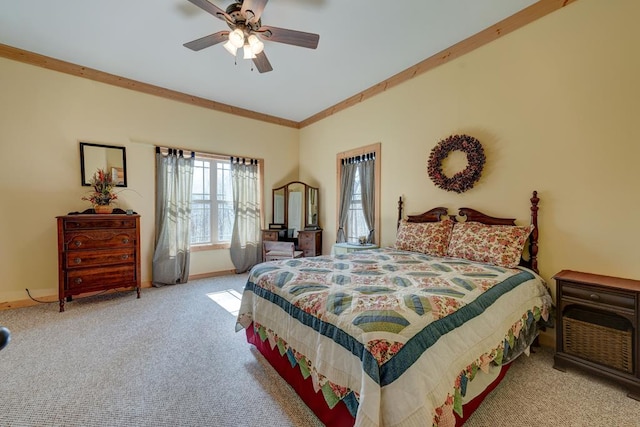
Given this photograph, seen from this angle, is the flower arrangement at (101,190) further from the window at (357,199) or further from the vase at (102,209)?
the window at (357,199)

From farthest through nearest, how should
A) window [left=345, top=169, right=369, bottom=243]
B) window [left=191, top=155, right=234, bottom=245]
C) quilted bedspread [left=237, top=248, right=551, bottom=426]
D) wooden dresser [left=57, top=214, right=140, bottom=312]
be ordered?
window [left=191, top=155, right=234, bottom=245] < window [left=345, top=169, right=369, bottom=243] < wooden dresser [left=57, top=214, right=140, bottom=312] < quilted bedspread [left=237, top=248, right=551, bottom=426]

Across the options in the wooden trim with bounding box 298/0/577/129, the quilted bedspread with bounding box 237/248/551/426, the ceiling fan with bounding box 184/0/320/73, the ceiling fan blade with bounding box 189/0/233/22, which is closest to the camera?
the quilted bedspread with bounding box 237/248/551/426

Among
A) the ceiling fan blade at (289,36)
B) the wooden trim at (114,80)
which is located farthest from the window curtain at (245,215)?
the ceiling fan blade at (289,36)

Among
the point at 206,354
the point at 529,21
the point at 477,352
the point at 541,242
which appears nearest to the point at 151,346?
the point at 206,354

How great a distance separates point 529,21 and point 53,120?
5401 mm

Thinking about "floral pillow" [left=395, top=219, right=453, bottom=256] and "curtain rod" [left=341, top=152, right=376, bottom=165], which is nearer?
"floral pillow" [left=395, top=219, right=453, bottom=256]

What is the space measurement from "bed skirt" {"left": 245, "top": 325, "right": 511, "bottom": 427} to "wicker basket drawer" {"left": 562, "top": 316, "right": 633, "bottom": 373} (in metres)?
0.55

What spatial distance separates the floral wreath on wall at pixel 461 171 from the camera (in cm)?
282

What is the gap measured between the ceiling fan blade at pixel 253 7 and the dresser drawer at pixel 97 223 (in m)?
2.86

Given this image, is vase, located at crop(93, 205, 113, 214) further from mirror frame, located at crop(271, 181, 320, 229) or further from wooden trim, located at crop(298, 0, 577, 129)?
wooden trim, located at crop(298, 0, 577, 129)

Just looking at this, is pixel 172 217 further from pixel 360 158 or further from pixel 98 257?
pixel 360 158

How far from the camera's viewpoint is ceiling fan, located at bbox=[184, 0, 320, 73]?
2.14 meters

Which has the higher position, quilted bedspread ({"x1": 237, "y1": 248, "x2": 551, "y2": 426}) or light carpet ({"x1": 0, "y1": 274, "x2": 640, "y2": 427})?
quilted bedspread ({"x1": 237, "y1": 248, "x2": 551, "y2": 426})

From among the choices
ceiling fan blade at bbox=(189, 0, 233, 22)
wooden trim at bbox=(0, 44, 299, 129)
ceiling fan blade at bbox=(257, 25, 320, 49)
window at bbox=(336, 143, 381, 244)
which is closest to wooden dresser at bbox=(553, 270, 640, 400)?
window at bbox=(336, 143, 381, 244)
